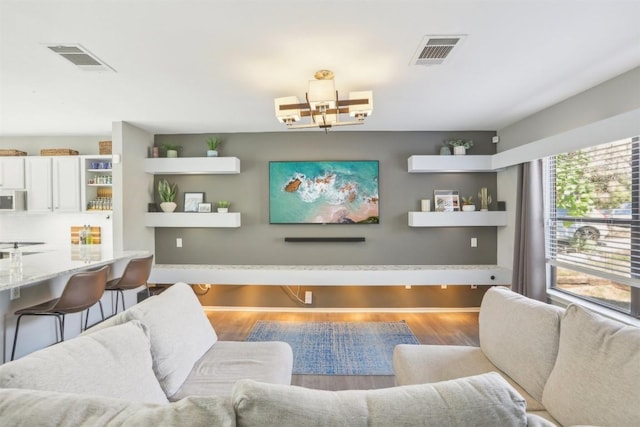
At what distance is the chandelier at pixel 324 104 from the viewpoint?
7.25 feet

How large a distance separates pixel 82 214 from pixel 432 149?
5397 mm

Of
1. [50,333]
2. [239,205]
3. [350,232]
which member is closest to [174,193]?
[239,205]

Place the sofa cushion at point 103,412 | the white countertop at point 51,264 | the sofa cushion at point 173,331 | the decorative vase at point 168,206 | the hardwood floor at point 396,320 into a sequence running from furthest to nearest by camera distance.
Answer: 1. the decorative vase at point 168,206
2. the hardwood floor at point 396,320
3. the white countertop at point 51,264
4. the sofa cushion at point 173,331
5. the sofa cushion at point 103,412

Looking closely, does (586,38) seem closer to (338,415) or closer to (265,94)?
(265,94)

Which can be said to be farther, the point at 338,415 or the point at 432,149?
the point at 432,149

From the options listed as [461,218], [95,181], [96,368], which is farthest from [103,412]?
[95,181]

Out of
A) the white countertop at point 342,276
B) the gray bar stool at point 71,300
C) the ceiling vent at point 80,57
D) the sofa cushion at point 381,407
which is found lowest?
the white countertop at point 342,276

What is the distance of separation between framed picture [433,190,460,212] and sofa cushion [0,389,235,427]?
4.08 metres

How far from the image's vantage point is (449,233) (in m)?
4.39

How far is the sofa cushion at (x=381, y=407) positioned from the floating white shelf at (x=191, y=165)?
3694 millimetres

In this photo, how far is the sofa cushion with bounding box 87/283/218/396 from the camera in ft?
5.11

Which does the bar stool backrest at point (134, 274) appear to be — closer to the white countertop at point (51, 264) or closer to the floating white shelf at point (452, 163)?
the white countertop at point (51, 264)

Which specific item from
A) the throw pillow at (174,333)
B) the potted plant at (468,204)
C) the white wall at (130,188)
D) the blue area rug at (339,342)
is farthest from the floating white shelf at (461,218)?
the white wall at (130,188)

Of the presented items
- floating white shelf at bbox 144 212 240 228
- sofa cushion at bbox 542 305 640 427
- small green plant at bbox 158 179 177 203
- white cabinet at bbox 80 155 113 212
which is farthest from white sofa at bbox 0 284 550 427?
white cabinet at bbox 80 155 113 212
